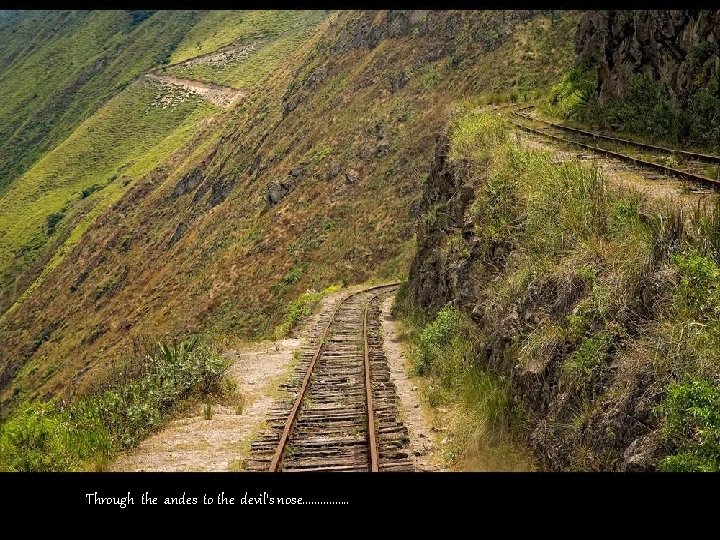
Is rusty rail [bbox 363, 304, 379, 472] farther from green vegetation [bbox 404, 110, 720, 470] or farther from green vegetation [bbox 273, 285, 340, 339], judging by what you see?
green vegetation [bbox 273, 285, 340, 339]

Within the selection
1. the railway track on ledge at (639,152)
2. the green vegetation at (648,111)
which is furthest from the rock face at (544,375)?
the green vegetation at (648,111)

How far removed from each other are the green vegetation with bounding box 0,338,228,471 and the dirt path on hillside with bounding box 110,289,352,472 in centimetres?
33

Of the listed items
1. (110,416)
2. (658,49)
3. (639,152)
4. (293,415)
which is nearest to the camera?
(110,416)

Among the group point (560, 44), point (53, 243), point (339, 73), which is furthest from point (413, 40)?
point (53, 243)

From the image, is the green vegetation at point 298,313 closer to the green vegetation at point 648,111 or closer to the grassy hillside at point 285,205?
the grassy hillside at point 285,205

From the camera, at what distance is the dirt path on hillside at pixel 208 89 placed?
126075 mm

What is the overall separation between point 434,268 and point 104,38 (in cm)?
20199

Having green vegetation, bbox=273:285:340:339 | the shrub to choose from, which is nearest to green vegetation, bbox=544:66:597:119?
green vegetation, bbox=273:285:340:339

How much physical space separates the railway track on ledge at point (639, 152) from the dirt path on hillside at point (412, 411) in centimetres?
597

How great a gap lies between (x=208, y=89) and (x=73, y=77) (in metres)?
63.1

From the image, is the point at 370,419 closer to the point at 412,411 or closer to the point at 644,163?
the point at 412,411

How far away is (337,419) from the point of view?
34.5 ft

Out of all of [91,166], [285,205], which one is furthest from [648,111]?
[91,166]
